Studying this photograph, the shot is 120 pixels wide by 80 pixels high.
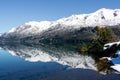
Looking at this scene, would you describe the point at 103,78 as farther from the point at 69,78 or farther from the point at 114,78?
the point at 69,78

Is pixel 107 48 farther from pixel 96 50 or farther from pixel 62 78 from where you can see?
pixel 62 78

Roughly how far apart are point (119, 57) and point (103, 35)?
185 feet

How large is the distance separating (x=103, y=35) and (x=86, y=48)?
1555cm

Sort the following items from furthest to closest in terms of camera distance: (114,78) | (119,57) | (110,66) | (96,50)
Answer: (96,50), (119,57), (110,66), (114,78)

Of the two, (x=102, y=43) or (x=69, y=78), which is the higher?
(x=102, y=43)

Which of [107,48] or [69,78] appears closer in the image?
[69,78]

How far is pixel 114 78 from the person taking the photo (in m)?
62.5

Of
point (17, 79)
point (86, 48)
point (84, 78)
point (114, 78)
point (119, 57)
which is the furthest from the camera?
point (86, 48)

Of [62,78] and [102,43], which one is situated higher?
[102,43]

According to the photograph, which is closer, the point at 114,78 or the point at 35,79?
the point at 114,78

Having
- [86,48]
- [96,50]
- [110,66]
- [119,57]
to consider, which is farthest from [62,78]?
[86,48]

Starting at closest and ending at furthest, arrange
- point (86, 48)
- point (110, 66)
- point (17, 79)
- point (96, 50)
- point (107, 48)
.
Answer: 1. point (17, 79)
2. point (110, 66)
3. point (107, 48)
4. point (96, 50)
5. point (86, 48)

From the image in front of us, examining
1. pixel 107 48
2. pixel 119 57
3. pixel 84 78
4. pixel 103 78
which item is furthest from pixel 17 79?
pixel 107 48

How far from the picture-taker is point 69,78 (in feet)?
226
